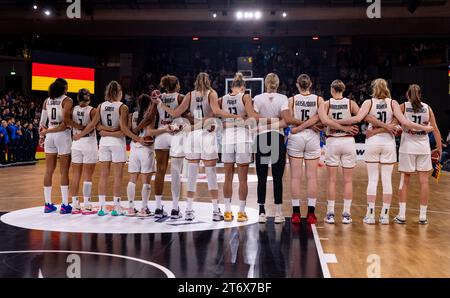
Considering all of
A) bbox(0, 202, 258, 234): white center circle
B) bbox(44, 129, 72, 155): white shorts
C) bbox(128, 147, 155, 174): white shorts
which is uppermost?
bbox(44, 129, 72, 155): white shorts

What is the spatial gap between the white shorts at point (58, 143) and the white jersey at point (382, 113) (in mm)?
4026

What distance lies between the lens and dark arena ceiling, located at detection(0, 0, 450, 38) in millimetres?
19375

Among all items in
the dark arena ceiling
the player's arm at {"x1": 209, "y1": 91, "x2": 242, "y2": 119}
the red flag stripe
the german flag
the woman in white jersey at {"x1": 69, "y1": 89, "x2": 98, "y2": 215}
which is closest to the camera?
the player's arm at {"x1": 209, "y1": 91, "x2": 242, "y2": 119}

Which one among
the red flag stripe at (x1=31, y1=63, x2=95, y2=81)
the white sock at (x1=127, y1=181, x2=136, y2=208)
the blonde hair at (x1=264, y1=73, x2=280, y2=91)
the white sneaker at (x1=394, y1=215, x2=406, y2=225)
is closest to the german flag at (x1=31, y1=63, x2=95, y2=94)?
the red flag stripe at (x1=31, y1=63, x2=95, y2=81)

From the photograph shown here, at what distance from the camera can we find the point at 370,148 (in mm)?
6496

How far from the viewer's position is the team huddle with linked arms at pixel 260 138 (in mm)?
6312

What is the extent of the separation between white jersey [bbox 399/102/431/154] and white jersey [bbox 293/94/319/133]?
1.22 metres

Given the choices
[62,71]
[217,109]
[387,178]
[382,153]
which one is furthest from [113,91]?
[62,71]

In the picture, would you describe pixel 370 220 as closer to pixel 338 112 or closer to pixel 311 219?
pixel 311 219

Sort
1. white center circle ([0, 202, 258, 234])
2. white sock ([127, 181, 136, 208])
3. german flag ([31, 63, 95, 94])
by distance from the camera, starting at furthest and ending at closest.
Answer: german flag ([31, 63, 95, 94])
white sock ([127, 181, 136, 208])
white center circle ([0, 202, 258, 234])

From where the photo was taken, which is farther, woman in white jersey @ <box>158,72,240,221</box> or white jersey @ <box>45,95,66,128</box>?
white jersey @ <box>45,95,66,128</box>

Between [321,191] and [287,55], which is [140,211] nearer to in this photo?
[321,191]

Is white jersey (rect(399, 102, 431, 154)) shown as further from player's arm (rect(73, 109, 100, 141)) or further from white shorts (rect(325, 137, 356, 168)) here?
player's arm (rect(73, 109, 100, 141))
